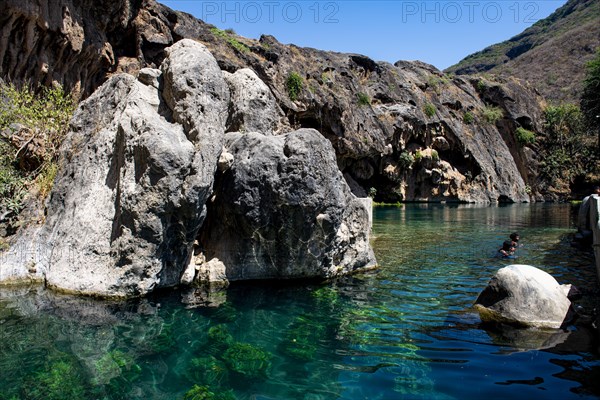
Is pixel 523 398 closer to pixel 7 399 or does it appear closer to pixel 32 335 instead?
pixel 7 399

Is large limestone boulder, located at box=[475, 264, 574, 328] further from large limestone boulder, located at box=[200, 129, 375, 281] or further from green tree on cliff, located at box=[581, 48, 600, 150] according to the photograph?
green tree on cliff, located at box=[581, 48, 600, 150]

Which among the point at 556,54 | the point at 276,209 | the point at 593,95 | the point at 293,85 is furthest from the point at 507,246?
the point at 556,54

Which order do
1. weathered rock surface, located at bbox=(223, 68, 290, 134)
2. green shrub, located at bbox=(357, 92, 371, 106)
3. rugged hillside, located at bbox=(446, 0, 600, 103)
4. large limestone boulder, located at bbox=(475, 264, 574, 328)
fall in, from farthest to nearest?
rugged hillside, located at bbox=(446, 0, 600, 103)
green shrub, located at bbox=(357, 92, 371, 106)
weathered rock surface, located at bbox=(223, 68, 290, 134)
large limestone boulder, located at bbox=(475, 264, 574, 328)

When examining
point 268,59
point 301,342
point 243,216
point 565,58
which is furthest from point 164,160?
point 565,58

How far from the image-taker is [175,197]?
9.36 m

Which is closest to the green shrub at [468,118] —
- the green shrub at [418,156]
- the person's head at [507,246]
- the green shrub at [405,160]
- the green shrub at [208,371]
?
the green shrub at [418,156]

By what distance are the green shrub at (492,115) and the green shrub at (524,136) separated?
3315mm

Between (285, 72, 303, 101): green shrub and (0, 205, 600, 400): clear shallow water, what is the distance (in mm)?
28625

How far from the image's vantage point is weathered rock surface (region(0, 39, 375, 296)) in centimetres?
936

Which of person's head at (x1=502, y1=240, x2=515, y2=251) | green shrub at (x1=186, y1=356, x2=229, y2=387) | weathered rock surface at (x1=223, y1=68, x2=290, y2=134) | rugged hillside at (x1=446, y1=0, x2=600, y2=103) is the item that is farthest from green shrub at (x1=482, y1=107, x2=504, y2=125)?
green shrub at (x1=186, y1=356, x2=229, y2=387)

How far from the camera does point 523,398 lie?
17.3 feet

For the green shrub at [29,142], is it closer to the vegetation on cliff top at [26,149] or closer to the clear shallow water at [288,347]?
the vegetation on cliff top at [26,149]

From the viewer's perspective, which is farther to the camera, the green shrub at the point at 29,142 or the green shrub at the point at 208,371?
the green shrub at the point at 29,142

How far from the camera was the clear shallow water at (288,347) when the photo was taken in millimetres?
5645
